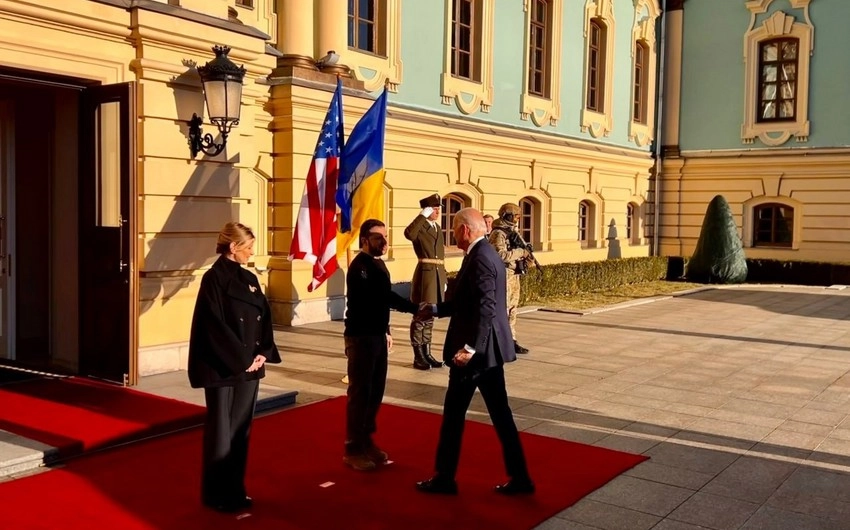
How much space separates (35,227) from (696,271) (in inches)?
742

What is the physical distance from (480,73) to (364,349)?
13.5m

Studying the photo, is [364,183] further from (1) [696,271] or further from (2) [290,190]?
(1) [696,271]

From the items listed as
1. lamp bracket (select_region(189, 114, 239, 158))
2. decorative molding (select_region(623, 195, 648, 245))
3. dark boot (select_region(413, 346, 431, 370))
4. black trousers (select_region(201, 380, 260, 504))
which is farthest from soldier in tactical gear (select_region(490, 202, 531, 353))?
decorative molding (select_region(623, 195, 648, 245))

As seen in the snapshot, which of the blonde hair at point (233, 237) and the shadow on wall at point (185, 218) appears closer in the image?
the blonde hair at point (233, 237)

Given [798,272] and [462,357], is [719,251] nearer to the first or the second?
[798,272]

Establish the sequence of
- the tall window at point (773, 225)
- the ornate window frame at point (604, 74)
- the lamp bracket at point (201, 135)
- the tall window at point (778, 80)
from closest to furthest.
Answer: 1. the lamp bracket at point (201, 135)
2. the ornate window frame at point (604, 74)
3. the tall window at point (778, 80)
4. the tall window at point (773, 225)

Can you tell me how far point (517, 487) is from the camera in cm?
551

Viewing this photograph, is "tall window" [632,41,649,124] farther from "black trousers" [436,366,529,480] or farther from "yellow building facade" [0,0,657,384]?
"black trousers" [436,366,529,480]

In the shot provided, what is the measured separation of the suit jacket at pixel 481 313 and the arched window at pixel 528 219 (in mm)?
15176

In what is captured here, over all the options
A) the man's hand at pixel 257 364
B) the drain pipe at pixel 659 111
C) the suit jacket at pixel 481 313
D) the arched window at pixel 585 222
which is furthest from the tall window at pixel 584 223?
the man's hand at pixel 257 364

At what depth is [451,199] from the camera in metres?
18.0

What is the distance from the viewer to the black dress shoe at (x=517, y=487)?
5.51 m

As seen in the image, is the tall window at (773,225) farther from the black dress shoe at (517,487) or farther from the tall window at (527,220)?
the black dress shoe at (517,487)

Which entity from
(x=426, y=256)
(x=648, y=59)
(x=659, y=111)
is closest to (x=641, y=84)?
(x=648, y=59)
